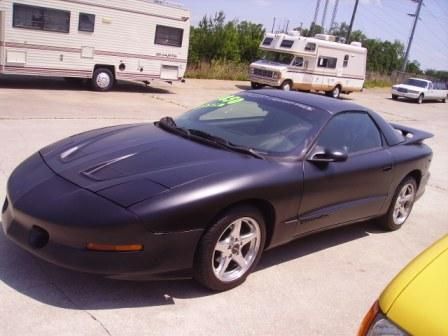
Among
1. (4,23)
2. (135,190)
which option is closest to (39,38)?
(4,23)

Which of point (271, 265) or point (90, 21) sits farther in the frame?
point (90, 21)

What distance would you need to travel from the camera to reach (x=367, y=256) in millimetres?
5195

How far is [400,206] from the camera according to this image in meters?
6.06

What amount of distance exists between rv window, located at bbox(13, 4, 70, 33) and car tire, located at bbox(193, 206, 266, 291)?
12135 millimetres

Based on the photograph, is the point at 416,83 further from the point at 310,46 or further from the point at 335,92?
the point at 310,46

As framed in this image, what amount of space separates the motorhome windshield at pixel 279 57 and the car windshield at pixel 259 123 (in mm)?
18792

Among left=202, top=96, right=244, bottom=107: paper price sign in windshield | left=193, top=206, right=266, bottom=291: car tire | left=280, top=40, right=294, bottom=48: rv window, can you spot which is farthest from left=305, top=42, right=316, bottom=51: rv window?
left=193, top=206, right=266, bottom=291: car tire

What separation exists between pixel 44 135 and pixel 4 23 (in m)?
6.65

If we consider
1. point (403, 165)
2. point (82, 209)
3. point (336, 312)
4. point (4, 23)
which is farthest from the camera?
point (4, 23)

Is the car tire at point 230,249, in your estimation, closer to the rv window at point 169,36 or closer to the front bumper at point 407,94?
the rv window at point 169,36

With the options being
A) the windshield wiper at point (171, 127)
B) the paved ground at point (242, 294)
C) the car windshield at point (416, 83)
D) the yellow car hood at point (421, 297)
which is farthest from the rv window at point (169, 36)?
the car windshield at point (416, 83)

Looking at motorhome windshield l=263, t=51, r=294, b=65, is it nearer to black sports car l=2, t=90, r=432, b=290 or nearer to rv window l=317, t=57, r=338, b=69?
rv window l=317, t=57, r=338, b=69

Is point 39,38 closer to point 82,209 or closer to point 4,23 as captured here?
point 4,23

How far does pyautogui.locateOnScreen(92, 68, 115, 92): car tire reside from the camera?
52.1ft
